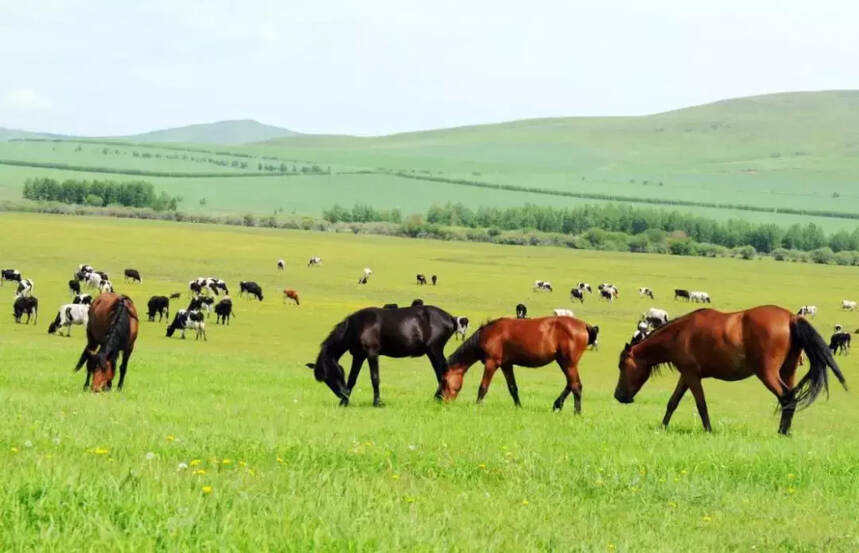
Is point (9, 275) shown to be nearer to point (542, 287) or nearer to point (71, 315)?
point (71, 315)

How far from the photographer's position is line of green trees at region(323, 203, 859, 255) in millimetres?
151125

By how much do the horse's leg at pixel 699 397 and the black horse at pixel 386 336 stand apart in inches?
190

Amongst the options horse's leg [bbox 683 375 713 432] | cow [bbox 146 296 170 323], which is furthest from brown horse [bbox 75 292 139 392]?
cow [bbox 146 296 170 323]

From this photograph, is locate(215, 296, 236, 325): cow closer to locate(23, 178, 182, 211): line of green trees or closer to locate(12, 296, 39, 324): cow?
locate(12, 296, 39, 324): cow

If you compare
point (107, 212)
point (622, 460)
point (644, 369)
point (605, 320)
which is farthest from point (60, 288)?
point (107, 212)

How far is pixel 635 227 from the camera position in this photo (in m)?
176

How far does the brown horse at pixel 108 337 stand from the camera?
19406mm

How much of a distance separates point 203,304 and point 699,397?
36.8 metres

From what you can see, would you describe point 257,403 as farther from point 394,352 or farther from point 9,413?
point 9,413

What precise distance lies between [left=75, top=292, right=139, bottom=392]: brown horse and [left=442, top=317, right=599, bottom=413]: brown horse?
19.2ft

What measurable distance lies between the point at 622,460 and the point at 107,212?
462 feet

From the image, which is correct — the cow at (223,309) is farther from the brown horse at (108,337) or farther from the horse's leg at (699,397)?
the horse's leg at (699,397)

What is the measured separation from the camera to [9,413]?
13.7m

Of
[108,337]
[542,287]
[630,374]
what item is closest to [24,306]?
[108,337]
